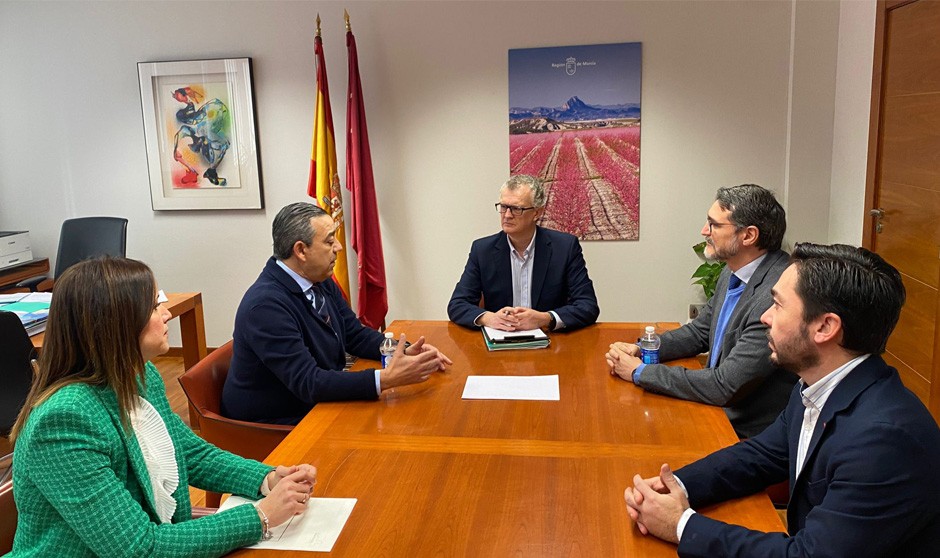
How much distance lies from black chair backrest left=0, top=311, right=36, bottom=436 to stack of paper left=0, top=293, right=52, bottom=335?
0.51 ft

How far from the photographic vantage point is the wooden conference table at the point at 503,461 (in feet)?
4.55

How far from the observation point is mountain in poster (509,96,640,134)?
4.32 metres

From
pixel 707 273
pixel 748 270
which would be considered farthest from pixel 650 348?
pixel 707 273

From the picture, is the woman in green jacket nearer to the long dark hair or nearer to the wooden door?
the long dark hair

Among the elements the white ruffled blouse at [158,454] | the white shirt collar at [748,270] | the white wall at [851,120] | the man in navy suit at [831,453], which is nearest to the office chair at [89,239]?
the white ruffled blouse at [158,454]

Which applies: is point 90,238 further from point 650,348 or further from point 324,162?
point 650,348

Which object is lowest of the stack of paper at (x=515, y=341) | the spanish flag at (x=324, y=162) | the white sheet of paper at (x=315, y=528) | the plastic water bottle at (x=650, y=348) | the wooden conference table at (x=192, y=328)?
the wooden conference table at (x=192, y=328)

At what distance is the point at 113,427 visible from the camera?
1321 millimetres

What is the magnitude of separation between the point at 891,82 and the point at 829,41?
2.45ft

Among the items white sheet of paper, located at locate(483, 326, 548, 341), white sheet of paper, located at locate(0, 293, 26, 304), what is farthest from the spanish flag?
white sheet of paper, located at locate(483, 326, 548, 341)

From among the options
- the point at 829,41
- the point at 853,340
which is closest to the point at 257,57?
the point at 829,41

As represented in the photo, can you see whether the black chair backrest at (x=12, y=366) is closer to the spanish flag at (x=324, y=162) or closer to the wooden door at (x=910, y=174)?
the spanish flag at (x=324, y=162)

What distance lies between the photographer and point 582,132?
437 centimetres

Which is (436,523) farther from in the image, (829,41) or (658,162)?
(829,41)
